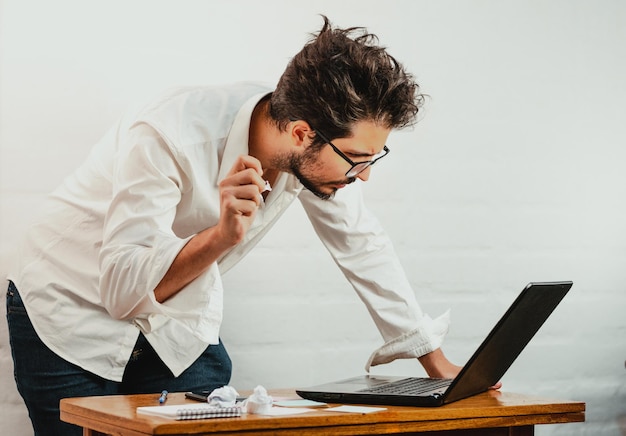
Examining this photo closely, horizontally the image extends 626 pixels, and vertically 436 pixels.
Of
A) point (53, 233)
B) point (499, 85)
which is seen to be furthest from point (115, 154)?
point (499, 85)

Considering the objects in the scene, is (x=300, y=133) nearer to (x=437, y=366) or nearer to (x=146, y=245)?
(x=146, y=245)

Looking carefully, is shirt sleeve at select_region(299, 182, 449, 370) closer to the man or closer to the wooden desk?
the man

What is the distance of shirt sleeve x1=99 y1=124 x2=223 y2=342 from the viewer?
175cm

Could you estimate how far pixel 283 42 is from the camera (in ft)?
8.87

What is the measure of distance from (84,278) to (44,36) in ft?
2.54

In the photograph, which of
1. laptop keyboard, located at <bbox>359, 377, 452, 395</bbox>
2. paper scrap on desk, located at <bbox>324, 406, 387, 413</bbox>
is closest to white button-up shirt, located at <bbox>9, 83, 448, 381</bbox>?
laptop keyboard, located at <bbox>359, 377, 452, 395</bbox>

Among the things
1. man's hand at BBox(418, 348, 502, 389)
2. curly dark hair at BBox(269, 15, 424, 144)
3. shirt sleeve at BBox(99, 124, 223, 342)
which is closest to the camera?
shirt sleeve at BBox(99, 124, 223, 342)

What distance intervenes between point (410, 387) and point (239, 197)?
1.69 feet

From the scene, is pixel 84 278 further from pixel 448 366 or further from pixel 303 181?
pixel 448 366

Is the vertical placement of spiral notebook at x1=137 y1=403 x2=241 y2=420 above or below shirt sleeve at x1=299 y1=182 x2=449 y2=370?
below

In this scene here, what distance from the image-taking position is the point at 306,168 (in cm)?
204

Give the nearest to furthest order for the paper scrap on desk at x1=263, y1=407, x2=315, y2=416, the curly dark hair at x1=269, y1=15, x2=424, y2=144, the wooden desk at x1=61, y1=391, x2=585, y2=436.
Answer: the wooden desk at x1=61, y1=391, x2=585, y2=436, the paper scrap on desk at x1=263, y1=407, x2=315, y2=416, the curly dark hair at x1=269, y1=15, x2=424, y2=144

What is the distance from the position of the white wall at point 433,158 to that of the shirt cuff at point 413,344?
59 cm

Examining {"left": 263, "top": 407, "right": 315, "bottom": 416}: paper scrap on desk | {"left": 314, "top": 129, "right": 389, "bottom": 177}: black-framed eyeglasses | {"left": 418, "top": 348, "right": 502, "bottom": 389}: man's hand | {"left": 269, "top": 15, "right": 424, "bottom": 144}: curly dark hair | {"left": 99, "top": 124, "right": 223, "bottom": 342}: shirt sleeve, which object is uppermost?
{"left": 269, "top": 15, "right": 424, "bottom": 144}: curly dark hair
